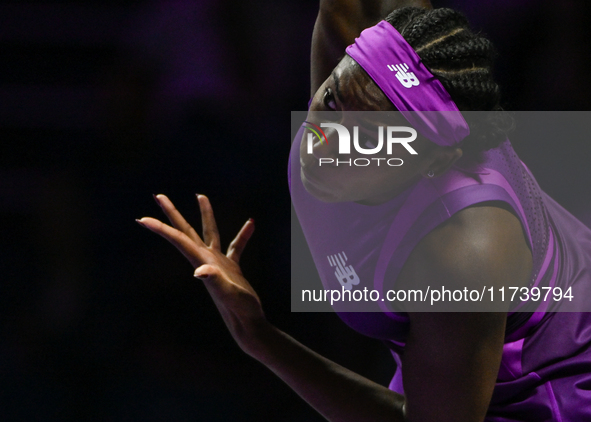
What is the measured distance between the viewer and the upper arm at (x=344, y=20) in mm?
834

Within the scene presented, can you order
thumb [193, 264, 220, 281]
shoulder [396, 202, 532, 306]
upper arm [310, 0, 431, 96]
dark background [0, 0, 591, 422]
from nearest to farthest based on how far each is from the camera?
shoulder [396, 202, 532, 306]
thumb [193, 264, 220, 281]
upper arm [310, 0, 431, 96]
dark background [0, 0, 591, 422]

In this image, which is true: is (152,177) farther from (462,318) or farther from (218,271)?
(462,318)

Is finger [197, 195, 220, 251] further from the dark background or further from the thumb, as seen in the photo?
the dark background

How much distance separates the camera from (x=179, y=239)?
772mm

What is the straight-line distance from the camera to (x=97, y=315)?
154 centimetres

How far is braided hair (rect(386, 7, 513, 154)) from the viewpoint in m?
0.62

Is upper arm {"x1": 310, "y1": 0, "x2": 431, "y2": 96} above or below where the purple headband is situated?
above

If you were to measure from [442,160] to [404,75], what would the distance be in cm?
9

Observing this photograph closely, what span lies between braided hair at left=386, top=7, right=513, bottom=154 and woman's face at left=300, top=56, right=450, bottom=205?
5 centimetres

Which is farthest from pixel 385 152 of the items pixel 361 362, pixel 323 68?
pixel 361 362

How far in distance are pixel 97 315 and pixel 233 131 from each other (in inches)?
22.3

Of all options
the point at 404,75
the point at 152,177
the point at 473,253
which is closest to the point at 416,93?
the point at 404,75

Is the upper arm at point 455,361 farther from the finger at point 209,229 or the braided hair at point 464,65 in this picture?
the finger at point 209,229

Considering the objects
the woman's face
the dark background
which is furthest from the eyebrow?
the dark background
